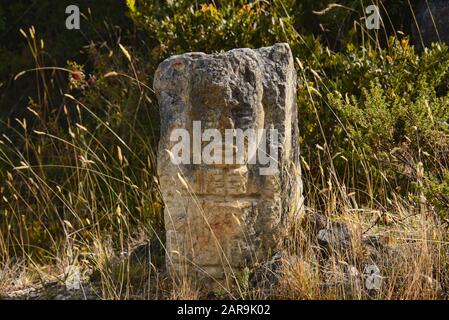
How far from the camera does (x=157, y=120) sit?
729 cm

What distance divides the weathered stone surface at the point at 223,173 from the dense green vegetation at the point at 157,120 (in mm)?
370

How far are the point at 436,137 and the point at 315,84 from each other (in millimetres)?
1395

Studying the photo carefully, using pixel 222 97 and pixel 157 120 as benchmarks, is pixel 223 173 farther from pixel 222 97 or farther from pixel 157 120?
pixel 157 120

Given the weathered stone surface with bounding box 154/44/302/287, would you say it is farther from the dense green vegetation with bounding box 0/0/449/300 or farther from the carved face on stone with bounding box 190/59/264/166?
the dense green vegetation with bounding box 0/0/449/300

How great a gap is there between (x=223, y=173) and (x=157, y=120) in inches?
89.8

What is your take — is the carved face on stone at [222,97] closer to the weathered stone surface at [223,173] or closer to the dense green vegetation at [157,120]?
the weathered stone surface at [223,173]

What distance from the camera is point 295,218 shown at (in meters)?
5.36

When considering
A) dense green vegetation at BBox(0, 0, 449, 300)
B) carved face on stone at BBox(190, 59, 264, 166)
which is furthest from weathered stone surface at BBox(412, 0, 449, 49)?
carved face on stone at BBox(190, 59, 264, 166)

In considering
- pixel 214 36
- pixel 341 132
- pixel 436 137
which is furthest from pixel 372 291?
pixel 214 36

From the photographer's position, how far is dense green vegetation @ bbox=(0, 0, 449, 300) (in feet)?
18.8

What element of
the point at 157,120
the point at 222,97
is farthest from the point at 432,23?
the point at 222,97

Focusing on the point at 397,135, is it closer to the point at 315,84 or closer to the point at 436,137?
the point at 436,137

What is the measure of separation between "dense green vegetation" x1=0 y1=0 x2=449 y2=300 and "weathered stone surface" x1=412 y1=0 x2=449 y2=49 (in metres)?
0.24

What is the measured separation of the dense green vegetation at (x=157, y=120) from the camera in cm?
573
